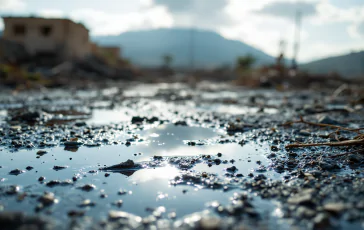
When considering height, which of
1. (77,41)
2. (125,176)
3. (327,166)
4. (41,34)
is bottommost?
(125,176)

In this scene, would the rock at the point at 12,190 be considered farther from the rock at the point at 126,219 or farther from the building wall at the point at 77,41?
the building wall at the point at 77,41

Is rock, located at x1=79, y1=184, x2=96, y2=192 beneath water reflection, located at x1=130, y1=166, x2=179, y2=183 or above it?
above

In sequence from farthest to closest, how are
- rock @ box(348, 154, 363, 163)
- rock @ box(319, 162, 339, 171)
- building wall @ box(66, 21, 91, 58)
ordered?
building wall @ box(66, 21, 91, 58), rock @ box(348, 154, 363, 163), rock @ box(319, 162, 339, 171)

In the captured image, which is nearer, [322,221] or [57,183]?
[322,221]

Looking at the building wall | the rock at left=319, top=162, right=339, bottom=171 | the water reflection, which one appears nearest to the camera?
the water reflection

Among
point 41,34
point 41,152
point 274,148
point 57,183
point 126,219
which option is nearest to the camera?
point 126,219

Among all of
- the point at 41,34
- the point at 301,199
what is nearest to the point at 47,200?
the point at 301,199

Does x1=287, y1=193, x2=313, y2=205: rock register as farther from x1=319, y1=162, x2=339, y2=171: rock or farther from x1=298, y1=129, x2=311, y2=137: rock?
x1=298, y1=129, x2=311, y2=137: rock

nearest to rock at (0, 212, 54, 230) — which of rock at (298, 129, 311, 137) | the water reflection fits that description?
the water reflection

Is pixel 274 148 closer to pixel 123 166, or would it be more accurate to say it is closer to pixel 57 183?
pixel 123 166
